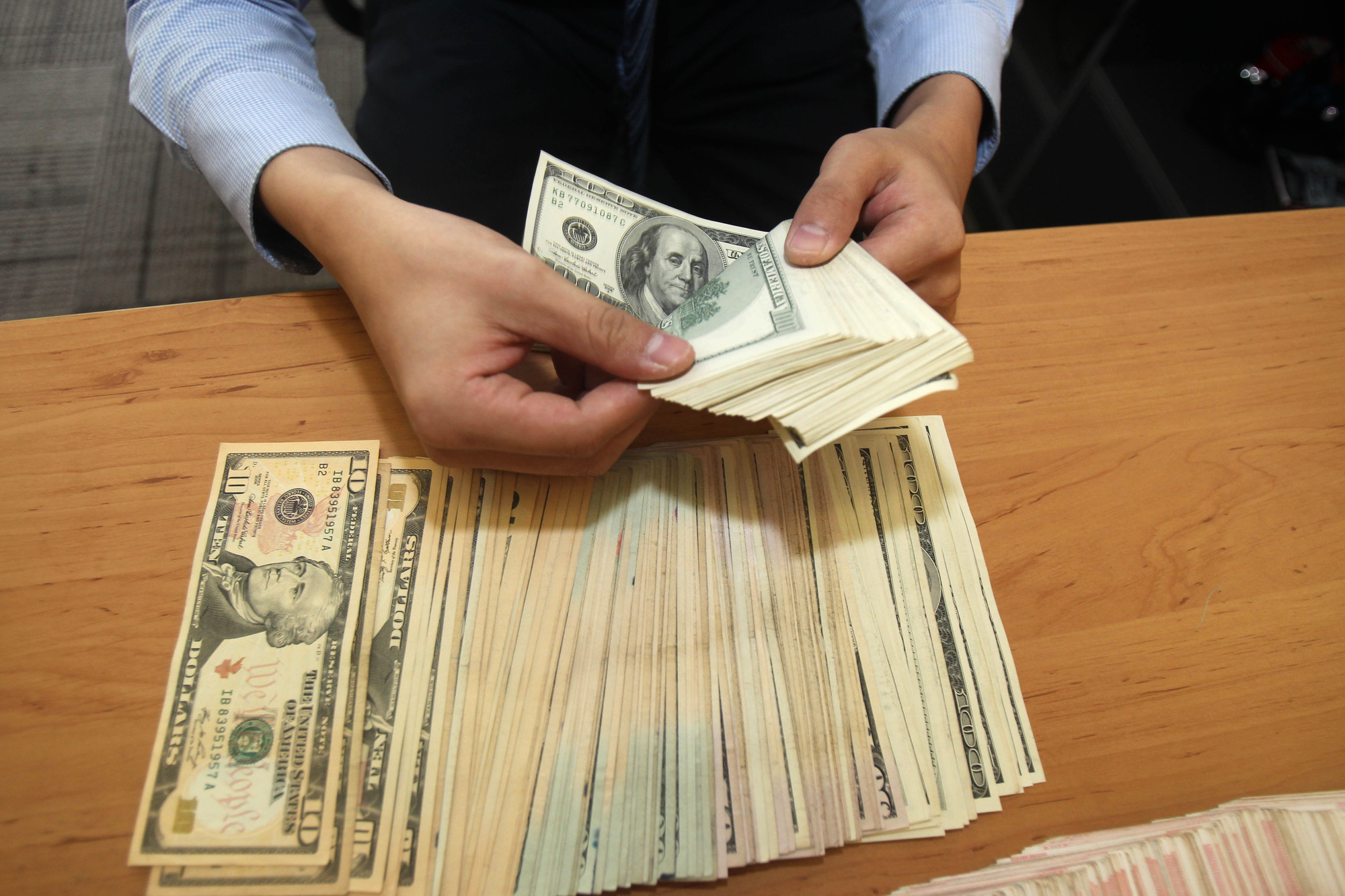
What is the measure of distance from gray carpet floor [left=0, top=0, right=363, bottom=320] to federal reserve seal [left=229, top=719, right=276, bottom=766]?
1226mm

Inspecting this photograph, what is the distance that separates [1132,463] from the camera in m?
0.79

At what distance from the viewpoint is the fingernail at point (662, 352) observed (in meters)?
0.60

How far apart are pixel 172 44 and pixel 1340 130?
8.39 ft

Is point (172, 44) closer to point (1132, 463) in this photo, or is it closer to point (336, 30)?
point (1132, 463)

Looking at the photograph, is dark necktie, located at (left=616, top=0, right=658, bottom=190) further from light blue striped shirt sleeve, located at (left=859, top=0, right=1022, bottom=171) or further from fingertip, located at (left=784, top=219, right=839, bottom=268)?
fingertip, located at (left=784, top=219, right=839, bottom=268)

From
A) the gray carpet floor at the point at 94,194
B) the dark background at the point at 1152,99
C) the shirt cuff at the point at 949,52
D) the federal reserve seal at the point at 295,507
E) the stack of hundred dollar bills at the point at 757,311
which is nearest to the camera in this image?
the stack of hundred dollar bills at the point at 757,311

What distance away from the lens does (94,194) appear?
162 cm

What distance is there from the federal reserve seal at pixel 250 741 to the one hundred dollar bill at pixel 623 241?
54 centimetres

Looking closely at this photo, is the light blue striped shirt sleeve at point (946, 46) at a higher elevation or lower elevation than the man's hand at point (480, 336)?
higher

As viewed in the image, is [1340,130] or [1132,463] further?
[1340,130]

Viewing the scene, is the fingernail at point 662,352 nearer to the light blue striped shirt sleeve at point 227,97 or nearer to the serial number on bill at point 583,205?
the serial number on bill at point 583,205

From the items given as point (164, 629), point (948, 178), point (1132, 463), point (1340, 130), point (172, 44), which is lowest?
point (164, 629)

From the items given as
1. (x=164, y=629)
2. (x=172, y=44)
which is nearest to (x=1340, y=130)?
(x=172, y=44)

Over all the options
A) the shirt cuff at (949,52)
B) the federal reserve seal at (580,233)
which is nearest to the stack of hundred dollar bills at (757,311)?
the federal reserve seal at (580,233)
